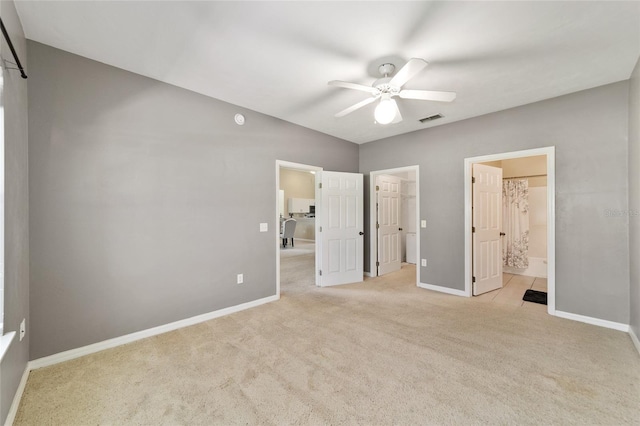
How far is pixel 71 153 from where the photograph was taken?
7.36 ft

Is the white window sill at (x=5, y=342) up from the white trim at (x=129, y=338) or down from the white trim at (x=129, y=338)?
up

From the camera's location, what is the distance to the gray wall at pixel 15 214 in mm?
1567

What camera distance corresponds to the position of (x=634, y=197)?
2500 mm

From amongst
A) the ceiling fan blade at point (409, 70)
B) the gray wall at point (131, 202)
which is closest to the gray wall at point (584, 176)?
the ceiling fan blade at point (409, 70)

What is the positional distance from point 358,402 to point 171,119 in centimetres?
314

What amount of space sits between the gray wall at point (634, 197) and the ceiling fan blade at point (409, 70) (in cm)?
214

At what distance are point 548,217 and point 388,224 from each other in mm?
2522

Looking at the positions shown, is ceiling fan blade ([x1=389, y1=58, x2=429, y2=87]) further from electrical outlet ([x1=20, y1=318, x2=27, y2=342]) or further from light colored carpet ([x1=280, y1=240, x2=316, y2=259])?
light colored carpet ([x1=280, y1=240, x2=316, y2=259])

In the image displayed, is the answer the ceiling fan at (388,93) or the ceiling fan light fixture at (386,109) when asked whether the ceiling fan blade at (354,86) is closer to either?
the ceiling fan at (388,93)

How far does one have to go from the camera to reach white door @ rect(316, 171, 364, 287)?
4.32m

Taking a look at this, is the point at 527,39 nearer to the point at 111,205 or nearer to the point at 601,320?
the point at 601,320

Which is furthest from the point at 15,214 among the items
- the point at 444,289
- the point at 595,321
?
the point at 595,321

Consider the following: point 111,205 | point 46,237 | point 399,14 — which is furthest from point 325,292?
point 399,14

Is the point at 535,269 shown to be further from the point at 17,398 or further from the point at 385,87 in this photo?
the point at 17,398
